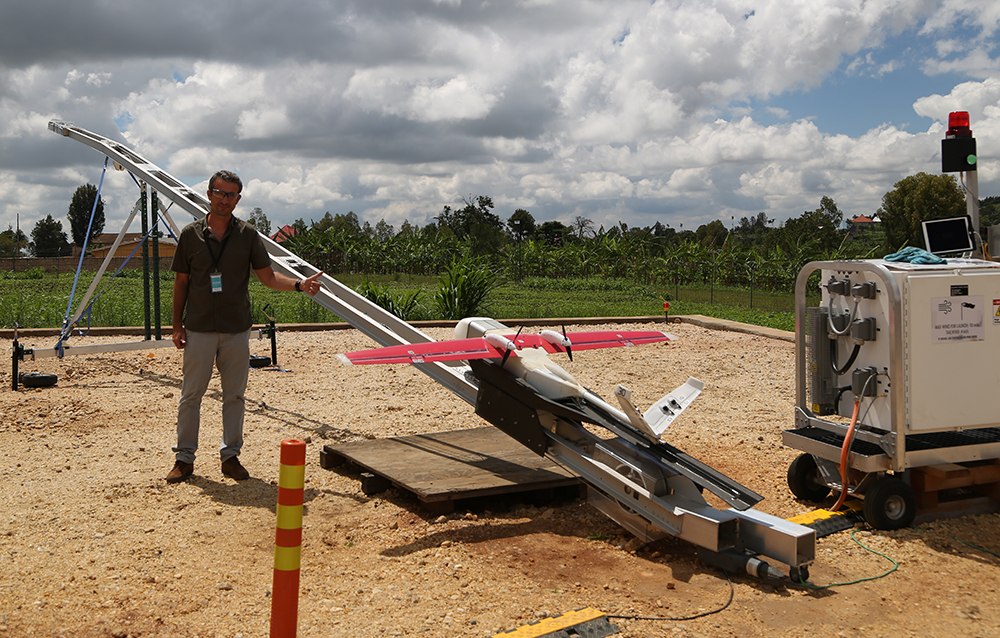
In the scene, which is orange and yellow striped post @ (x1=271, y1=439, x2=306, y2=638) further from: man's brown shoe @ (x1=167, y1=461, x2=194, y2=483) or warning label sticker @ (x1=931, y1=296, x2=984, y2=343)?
warning label sticker @ (x1=931, y1=296, x2=984, y2=343)

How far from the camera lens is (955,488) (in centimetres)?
477

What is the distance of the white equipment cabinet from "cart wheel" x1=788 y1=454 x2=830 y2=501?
124mm

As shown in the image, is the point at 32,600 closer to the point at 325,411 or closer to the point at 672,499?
the point at 672,499

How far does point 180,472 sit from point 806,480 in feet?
13.8

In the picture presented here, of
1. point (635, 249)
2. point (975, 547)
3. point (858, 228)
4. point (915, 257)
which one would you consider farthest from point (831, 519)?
point (858, 228)

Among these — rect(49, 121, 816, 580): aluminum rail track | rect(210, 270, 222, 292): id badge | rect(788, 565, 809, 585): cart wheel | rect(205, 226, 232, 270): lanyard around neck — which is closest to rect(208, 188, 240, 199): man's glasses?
rect(205, 226, 232, 270): lanyard around neck

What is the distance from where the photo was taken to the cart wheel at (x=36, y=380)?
820 cm

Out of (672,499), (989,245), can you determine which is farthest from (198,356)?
(989,245)

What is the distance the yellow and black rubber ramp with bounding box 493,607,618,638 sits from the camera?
9.68ft

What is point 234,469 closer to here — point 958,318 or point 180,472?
point 180,472

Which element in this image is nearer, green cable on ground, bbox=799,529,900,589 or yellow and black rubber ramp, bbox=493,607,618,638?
yellow and black rubber ramp, bbox=493,607,618,638

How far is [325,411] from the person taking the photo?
737 cm

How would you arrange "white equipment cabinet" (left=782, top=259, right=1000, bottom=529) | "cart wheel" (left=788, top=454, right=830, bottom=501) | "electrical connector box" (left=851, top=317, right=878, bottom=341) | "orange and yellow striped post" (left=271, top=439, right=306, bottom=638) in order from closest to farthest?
"orange and yellow striped post" (left=271, top=439, right=306, bottom=638), "white equipment cabinet" (left=782, top=259, right=1000, bottom=529), "electrical connector box" (left=851, top=317, right=878, bottom=341), "cart wheel" (left=788, top=454, right=830, bottom=501)

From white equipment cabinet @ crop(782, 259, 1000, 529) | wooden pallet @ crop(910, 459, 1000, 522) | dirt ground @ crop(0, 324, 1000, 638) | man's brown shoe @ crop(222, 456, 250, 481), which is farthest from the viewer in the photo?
man's brown shoe @ crop(222, 456, 250, 481)
